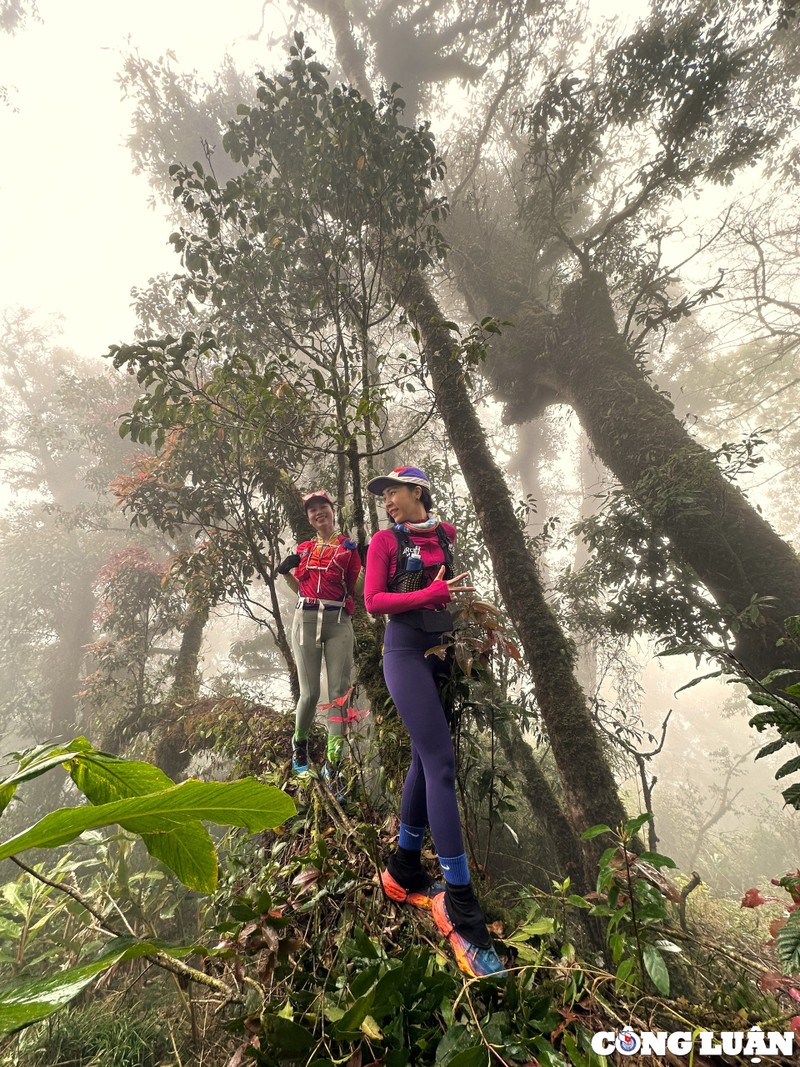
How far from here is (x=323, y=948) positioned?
183 centimetres

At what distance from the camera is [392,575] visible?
2432mm

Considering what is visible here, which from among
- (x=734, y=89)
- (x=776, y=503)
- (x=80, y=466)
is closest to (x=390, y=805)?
(x=734, y=89)

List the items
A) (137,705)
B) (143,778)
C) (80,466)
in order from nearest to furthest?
1. (143,778)
2. (137,705)
3. (80,466)

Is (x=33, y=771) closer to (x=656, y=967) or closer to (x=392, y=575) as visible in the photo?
(x=656, y=967)

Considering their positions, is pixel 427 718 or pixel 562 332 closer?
pixel 427 718

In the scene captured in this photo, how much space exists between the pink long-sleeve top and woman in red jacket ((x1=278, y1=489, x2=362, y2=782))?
1052 millimetres

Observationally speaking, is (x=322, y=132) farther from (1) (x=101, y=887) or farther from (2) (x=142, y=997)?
(2) (x=142, y=997)

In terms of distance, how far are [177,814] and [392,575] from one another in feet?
6.24

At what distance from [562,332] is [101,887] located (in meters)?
8.49

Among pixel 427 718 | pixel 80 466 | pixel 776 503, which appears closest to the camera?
pixel 427 718

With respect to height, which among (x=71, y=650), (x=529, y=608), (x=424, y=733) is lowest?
(x=424, y=733)

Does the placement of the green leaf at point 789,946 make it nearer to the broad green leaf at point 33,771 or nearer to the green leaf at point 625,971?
the green leaf at point 625,971

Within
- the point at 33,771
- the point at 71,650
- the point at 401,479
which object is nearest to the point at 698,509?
the point at 401,479

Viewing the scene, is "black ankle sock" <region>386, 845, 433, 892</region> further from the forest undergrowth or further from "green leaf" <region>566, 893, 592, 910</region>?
"green leaf" <region>566, 893, 592, 910</region>
